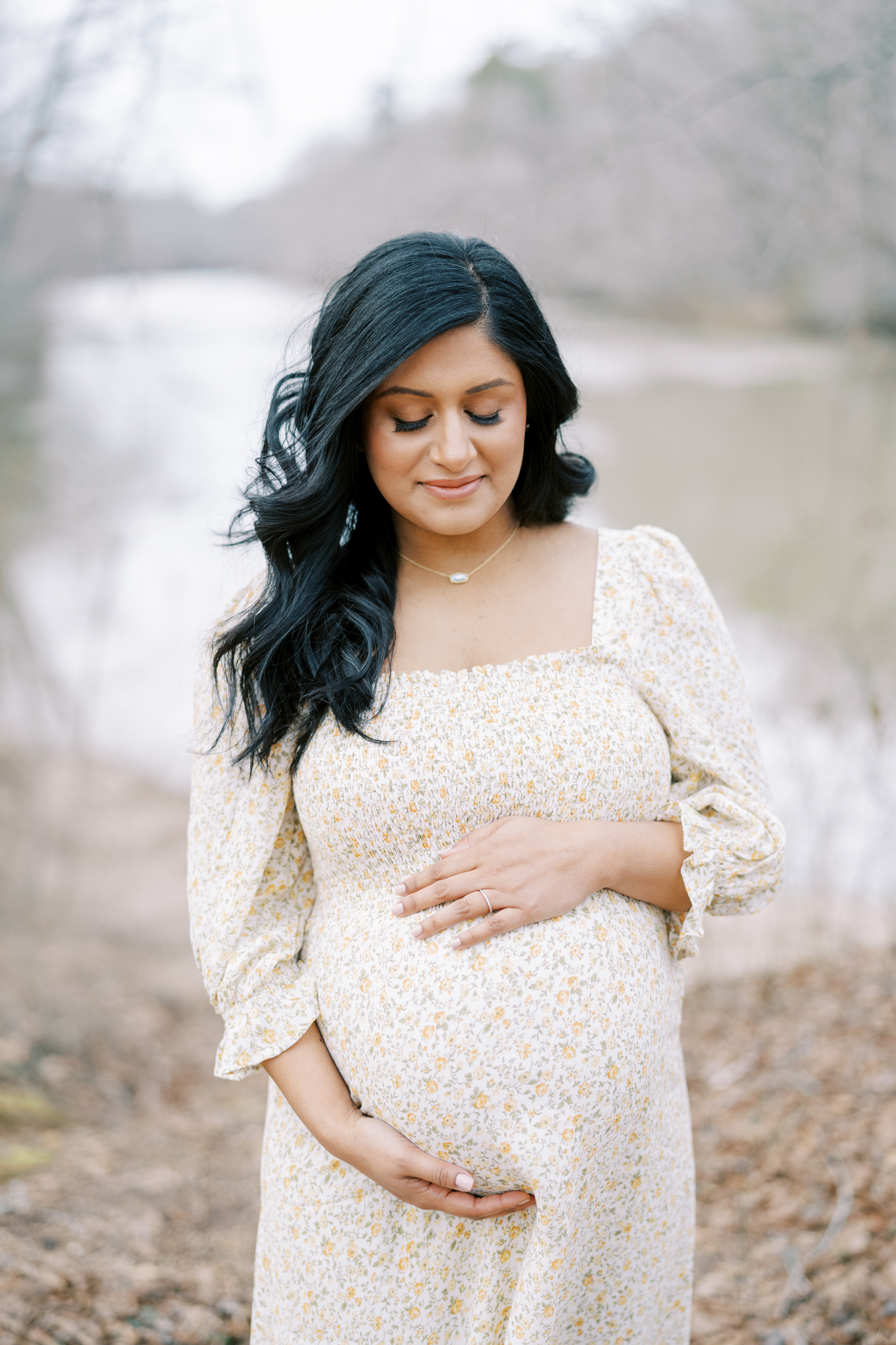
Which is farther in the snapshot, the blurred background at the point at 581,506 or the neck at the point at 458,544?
the blurred background at the point at 581,506

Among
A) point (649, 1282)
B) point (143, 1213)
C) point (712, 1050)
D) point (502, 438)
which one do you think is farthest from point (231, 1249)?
point (502, 438)

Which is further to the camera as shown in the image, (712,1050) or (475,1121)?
(712,1050)

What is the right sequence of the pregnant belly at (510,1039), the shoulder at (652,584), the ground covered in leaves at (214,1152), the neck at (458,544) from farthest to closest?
1. the ground covered in leaves at (214,1152)
2. the neck at (458,544)
3. the shoulder at (652,584)
4. the pregnant belly at (510,1039)

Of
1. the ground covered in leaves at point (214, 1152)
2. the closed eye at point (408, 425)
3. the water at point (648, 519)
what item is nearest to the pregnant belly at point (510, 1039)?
the closed eye at point (408, 425)

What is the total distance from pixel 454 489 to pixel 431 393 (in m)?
0.15

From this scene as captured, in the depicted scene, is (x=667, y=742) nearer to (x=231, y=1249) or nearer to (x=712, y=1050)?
(x=231, y=1249)

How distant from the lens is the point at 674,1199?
1698mm

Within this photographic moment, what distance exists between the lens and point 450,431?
1575 millimetres

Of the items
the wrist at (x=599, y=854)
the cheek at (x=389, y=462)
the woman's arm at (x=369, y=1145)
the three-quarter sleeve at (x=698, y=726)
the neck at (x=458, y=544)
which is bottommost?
the woman's arm at (x=369, y=1145)

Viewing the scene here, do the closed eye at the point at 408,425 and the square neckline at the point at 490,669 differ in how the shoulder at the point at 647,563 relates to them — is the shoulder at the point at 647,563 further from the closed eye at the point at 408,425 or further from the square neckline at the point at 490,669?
the closed eye at the point at 408,425

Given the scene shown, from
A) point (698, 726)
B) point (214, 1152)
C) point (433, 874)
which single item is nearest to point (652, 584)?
point (698, 726)

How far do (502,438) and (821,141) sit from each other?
3.29m

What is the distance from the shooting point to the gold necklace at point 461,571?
5.87 feet

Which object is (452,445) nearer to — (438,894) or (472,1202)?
(438,894)
